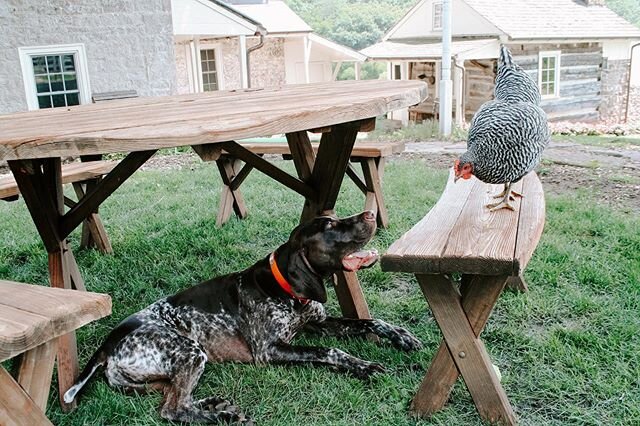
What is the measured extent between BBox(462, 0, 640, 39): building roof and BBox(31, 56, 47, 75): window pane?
1126 centimetres

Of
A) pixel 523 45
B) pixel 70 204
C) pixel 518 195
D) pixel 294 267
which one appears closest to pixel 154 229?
pixel 70 204

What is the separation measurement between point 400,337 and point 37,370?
65.3 inches

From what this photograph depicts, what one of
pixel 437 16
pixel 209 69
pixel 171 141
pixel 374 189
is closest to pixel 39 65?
pixel 209 69

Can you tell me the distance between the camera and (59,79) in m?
11.1

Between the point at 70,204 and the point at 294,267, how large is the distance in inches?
99.3

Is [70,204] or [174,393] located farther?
[70,204]

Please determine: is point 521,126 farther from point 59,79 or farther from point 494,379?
point 59,79

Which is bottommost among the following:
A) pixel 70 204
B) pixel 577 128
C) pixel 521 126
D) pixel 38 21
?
pixel 577 128

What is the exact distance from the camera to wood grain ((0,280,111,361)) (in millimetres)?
1637

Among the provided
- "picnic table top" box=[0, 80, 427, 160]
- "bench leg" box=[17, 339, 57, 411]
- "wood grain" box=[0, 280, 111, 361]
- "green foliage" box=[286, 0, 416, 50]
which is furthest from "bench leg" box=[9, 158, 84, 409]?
"green foliage" box=[286, 0, 416, 50]

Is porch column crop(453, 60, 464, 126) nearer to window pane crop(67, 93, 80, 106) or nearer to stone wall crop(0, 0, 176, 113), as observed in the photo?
stone wall crop(0, 0, 176, 113)

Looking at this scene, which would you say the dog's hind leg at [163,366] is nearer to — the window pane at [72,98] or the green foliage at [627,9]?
the window pane at [72,98]

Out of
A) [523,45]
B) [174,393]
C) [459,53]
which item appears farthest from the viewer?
[523,45]

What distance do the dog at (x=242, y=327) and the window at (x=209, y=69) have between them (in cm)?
1443
